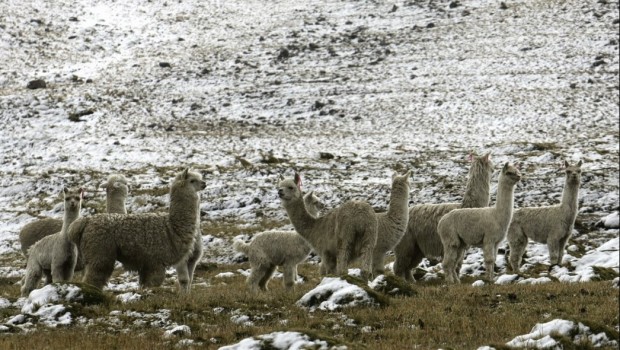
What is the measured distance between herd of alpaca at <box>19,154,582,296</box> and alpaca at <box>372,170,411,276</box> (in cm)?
2

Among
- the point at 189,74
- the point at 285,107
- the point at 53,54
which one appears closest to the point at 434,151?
the point at 285,107

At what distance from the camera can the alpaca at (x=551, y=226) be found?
16.6 metres

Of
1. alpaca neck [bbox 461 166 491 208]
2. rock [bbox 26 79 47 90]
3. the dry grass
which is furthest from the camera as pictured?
rock [bbox 26 79 47 90]

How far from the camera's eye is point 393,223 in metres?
14.1

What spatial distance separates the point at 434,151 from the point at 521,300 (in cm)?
2826

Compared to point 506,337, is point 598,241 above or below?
below

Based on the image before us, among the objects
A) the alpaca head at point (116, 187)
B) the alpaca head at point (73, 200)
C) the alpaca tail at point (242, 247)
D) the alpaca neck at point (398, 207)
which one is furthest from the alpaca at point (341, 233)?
the alpaca head at point (73, 200)

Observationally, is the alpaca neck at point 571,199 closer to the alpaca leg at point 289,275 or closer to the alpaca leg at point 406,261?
the alpaca leg at point 406,261

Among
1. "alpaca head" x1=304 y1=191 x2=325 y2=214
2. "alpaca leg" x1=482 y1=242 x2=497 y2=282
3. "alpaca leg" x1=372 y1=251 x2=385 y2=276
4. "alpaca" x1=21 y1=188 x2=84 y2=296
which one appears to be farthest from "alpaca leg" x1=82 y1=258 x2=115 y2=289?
"alpaca leg" x1=482 y1=242 x2=497 y2=282

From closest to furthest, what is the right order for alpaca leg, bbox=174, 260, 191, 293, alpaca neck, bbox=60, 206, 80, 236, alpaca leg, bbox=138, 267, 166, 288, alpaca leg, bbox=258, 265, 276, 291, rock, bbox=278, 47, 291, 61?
1. alpaca leg, bbox=138, 267, 166, 288
2. alpaca leg, bbox=174, 260, 191, 293
3. alpaca neck, bbox=60, 206, 80, 236
4. alpaca leg, bbox=258, 265, 276, 291
5. rock, bbox=278, 47, 291, 61

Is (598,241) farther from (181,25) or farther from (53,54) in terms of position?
(181,25)

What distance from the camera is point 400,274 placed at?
50.2ft

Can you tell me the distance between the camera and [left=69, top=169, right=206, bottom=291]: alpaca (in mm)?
12047

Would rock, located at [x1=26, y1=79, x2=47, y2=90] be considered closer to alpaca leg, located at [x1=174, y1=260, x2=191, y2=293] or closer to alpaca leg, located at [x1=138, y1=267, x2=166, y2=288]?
alpaca leg, located at [x1=174, y1=260, x2=191, y2=293]
